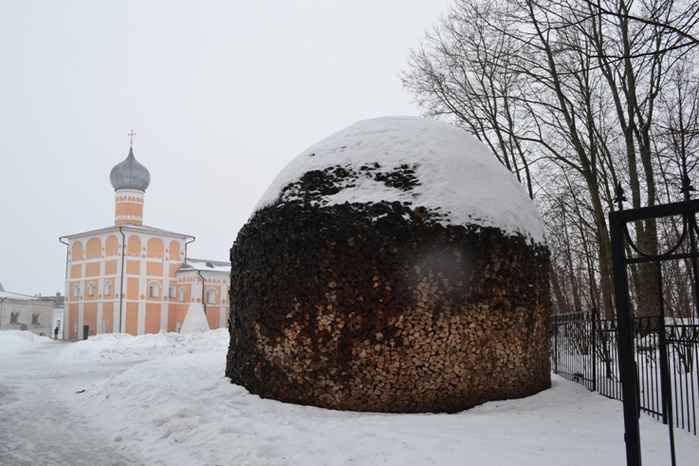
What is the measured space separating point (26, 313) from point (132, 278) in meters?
30.1

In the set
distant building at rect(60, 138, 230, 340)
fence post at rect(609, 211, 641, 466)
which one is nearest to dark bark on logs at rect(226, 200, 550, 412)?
fence post at rect(609, 211, 641, 466)

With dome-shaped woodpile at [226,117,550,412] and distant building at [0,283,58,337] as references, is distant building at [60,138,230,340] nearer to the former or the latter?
distant building at [0,283,58,337]

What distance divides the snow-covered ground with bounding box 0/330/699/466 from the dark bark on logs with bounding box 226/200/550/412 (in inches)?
12.9

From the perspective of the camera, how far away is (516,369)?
739cm

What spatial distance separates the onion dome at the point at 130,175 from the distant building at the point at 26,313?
24.5m

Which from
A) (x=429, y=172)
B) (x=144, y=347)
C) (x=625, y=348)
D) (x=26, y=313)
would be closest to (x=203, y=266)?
(x=144, y=347)

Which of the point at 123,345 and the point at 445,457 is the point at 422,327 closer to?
the point at 445,457

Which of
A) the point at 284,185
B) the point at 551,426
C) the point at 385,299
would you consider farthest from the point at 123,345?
the point at 551,426

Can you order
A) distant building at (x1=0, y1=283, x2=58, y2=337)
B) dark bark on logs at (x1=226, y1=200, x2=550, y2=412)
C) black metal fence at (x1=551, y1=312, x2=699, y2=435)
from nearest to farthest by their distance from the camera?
1. dark bark on logs at (x1=226, y1=200, x2=550, y2=412)
2. black metal fence at (x1=551, y1=312, x2=699, y2=435)
3. distant building at (x1=0, y1=283, x2=58, y2=337)

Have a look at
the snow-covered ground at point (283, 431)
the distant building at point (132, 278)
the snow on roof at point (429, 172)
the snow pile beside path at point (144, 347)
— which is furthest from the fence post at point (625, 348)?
the distant building at point (132, 278)

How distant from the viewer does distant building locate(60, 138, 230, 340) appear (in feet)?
133

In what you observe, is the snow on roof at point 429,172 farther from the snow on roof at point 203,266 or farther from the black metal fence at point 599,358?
the snow on roof at point 203,266

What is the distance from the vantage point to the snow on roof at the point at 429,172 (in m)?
7.53

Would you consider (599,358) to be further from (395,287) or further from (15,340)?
(15,340)
